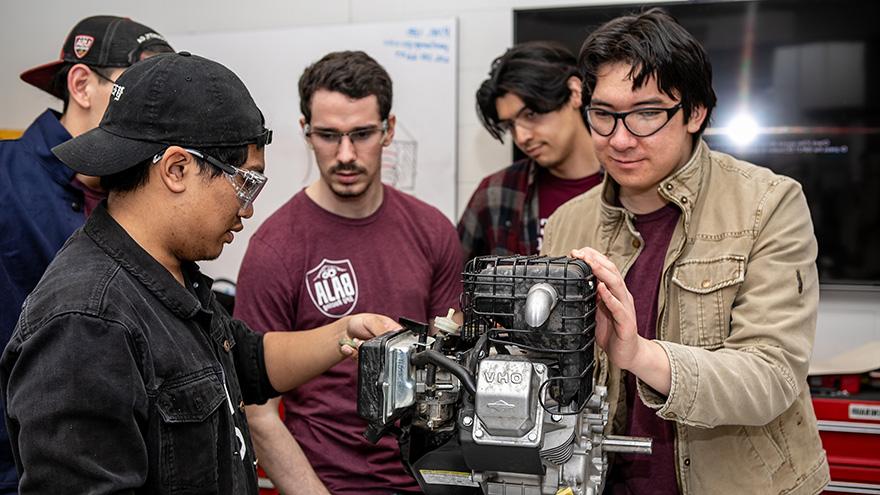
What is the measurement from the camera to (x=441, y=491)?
4.24ft

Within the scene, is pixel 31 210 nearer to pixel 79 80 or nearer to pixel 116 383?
pixel 79 80

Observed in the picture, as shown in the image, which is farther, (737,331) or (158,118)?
(737,331)

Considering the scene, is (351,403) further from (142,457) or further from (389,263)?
(142,457)

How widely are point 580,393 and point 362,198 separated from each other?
112 centimetres

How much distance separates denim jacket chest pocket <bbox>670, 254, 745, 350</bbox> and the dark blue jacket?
1347mm

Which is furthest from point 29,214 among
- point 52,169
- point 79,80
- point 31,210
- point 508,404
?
point 508,404

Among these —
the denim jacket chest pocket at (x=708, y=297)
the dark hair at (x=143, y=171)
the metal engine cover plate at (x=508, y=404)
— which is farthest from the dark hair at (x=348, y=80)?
the metal engine cover plate at (x=508, y=404)

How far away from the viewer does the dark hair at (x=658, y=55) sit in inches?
62.0

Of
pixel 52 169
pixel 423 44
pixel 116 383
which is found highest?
pixel 423 44

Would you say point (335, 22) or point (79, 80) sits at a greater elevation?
point (335, 22)

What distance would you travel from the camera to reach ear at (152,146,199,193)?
1215 mm

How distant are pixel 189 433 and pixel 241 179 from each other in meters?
0.40

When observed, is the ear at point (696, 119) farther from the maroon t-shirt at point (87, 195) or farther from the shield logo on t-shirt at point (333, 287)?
the maroon t-shirt at point (87, 195)

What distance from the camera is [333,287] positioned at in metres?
A: 2.06
